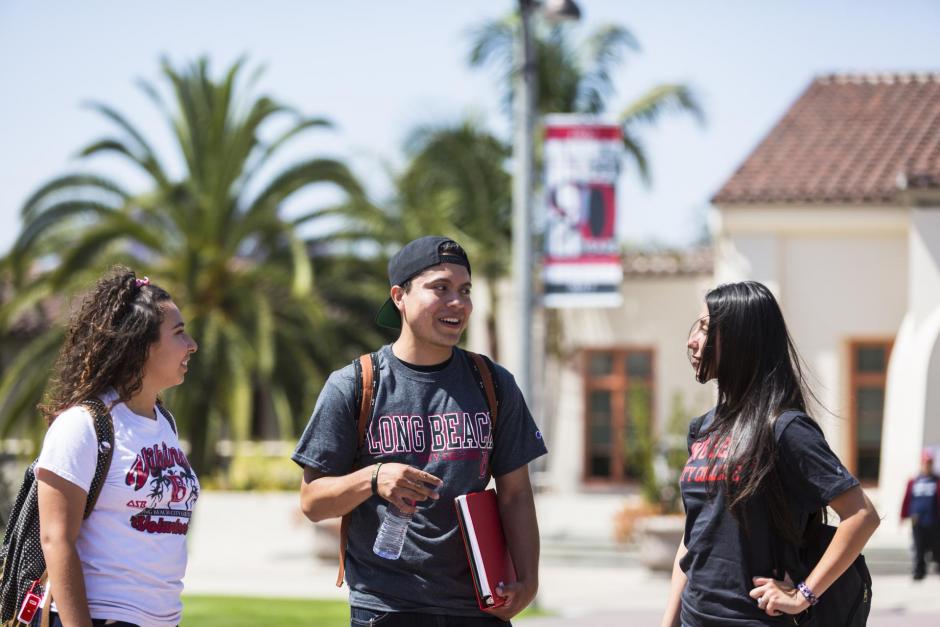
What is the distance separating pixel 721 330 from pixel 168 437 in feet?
5.46

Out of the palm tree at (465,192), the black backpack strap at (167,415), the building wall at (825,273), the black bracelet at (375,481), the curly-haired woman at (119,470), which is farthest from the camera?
the palm tree at (465,192)

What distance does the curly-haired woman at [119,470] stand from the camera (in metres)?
3.62

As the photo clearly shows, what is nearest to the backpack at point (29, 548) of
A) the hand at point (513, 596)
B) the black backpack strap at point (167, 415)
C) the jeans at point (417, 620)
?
the black backpack strap at point (167, 415)

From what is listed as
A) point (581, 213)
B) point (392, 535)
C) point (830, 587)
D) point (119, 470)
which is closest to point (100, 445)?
point (119, 470)

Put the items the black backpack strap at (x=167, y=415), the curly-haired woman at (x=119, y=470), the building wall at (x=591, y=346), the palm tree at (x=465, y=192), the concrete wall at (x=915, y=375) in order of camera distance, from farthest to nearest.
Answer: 1. the palm tree at (x=465, y=192)
2. the building wall at (x=591, y=346)
3. the concrete wall at (x=915, y=375)
4. the black backpack strap at (x=167, y=415)
5. the curly-haired woman at (x=119, y=470)

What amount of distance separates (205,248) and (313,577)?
1011 centimetres

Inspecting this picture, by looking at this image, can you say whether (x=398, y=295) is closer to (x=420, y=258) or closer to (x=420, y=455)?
(x=420, y=258)

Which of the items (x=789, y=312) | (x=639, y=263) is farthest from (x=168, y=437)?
(x=639, y=263)

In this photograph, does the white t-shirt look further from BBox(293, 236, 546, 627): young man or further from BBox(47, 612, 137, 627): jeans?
BBox(293, 236, 546, 627): young man

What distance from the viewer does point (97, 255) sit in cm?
2508

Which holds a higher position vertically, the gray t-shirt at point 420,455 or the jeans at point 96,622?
the gray t-shirt at point 420,455

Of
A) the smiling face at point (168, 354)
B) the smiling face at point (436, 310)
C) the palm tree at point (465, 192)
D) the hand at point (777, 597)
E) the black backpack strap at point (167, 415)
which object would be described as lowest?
the hand at point (777, 597)

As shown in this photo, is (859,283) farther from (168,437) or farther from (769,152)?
(168,437)

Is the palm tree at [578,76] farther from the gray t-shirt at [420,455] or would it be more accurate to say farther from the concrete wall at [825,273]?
the gray t-shirt at [420,455]
